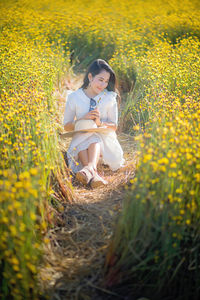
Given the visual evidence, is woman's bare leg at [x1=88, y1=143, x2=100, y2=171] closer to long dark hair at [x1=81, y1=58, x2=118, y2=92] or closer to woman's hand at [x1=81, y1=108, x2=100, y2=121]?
woman's hand at [x1=81, y1=108, x2=100, y2=121]

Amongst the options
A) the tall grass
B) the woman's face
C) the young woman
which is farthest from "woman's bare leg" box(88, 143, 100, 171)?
the tall grass

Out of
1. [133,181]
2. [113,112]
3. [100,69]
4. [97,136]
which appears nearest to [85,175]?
[97,136]

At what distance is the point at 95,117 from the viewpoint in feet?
9.58

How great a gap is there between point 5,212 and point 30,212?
0.12 metres

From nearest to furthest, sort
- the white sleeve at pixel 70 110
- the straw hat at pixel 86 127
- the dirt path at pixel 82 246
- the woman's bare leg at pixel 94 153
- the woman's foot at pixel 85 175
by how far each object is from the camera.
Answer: the dirt path at pixel 82 246
the woman's foot at pixel 85 175
the woman's bare leg at pixel 94 153
the straw hat at pixel 86 127
the white sleeve at pixel 70 110

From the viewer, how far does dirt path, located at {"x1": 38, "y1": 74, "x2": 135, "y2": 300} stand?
1.70 meters

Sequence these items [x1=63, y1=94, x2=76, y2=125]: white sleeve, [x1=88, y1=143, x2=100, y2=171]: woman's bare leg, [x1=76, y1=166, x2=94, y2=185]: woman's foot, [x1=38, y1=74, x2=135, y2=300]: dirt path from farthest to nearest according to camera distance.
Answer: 1. [x1=63, y1=94, x2=76, y2=125]: white sleeve
2. [x1=88, y1=143, x2=100, y2=171]: woman's bare leg
3. [x1=76, y1=166, x2=94, y2=185]: woman's foot
4. [x1=38, y1=74, x2=135, y2=300]: dirt path

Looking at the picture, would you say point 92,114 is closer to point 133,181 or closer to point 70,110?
point 70,110

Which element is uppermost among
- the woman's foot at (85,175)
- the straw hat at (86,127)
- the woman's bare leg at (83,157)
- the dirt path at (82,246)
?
the straw hat at (86,127)

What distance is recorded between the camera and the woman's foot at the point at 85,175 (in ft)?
8.77

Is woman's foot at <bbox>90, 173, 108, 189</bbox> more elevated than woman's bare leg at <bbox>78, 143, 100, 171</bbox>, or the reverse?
woman's bare leg at <bbox>78, 143, 100, 171</bbox>

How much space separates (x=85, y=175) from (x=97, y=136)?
54cm

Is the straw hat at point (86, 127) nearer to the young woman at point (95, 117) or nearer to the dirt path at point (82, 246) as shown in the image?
the young woman at point (95, 117)

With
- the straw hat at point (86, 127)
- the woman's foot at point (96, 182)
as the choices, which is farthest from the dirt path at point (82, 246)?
the straw hat at point (86, 127)
